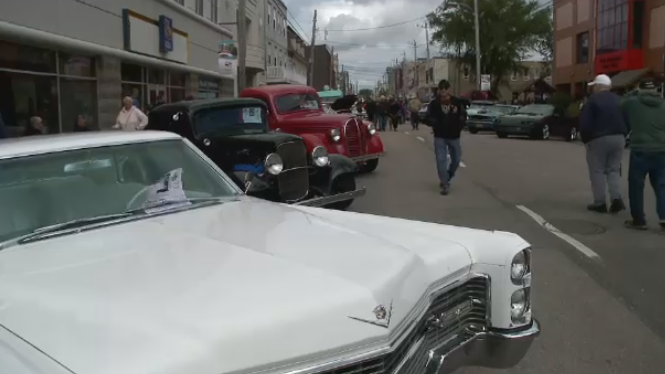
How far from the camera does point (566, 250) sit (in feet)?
23.2

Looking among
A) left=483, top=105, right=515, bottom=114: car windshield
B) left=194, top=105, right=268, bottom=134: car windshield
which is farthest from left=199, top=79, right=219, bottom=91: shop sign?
left=194, top=105, right=268, bottom=134: car windshield

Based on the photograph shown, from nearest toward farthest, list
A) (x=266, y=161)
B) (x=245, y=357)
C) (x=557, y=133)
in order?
→ (x=245, y=357), (x=266, y=161), (x=557, y=133)

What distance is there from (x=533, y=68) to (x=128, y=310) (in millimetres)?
98917

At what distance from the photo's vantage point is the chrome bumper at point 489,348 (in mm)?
2927

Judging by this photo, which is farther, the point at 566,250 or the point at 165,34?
the point at 165,34

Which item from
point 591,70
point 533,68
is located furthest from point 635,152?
point 533,68

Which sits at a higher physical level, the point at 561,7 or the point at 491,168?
the point at 561,7

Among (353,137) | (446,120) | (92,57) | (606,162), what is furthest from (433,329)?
(92,57)

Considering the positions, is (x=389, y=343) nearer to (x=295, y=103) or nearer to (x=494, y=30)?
(x=295, y=103)

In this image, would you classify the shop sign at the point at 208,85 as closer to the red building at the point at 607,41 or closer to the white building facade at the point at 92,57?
the white building facade at the point at 92,57

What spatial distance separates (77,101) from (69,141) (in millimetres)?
14568

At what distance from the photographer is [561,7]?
4838 centimetres

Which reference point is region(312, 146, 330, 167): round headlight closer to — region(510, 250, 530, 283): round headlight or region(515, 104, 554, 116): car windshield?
region(510, 250, 530, 283): round headlight

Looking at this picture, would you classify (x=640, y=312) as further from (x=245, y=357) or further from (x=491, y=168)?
(x=491, y=168)
